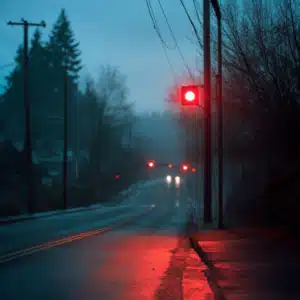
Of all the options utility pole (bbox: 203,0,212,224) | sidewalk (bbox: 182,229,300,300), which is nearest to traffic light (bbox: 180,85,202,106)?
utility pole (bbox: 203,0,212,224)

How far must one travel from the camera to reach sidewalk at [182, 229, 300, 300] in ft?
32.4

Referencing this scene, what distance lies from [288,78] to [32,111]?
62.5 metres

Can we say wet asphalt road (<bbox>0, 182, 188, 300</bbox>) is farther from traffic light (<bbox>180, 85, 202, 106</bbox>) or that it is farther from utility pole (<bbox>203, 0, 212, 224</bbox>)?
utility pole (<bbox>203, 0, 212, 224</bbox>)

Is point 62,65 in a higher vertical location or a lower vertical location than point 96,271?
higher

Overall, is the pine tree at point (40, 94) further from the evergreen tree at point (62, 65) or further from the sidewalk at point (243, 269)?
the sidewalk at point (243, 269)

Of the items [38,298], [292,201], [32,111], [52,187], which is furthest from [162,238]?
[32,111]

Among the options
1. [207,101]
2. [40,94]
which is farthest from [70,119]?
[207,101]

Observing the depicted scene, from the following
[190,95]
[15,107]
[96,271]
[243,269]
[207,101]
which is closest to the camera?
[243,269]

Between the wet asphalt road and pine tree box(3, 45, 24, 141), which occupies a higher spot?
pine tree box(3, 45, 24, 141)

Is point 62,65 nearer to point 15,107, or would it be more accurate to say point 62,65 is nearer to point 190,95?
point 15,107

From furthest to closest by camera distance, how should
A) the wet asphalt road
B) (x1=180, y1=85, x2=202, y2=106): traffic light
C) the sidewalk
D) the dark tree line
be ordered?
the dark tree line, (x1=180, y1=85, x2=202, y2=106): traffic light, the wet asphalt road, the sidewalk

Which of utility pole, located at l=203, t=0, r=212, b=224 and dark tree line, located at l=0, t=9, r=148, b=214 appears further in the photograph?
dark tree line, located at l=0, t=9, r=148, b=214

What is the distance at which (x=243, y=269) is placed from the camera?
1223cm

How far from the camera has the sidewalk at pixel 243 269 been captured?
9.87m
